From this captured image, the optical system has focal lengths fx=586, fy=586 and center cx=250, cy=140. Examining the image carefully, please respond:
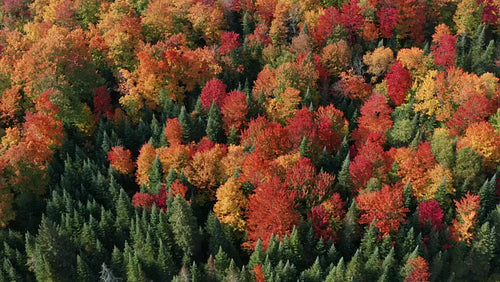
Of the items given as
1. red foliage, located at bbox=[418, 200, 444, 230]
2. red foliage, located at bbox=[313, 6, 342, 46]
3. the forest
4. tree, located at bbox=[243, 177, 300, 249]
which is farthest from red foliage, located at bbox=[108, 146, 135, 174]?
red foliage, located at bbox=[418, 200, 444, 230]

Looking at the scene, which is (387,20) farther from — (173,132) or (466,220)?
(173,132)

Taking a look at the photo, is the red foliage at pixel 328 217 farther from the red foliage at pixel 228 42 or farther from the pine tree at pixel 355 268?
the red foliage at pixel 228 42

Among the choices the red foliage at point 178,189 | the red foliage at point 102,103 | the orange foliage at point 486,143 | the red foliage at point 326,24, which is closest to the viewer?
the red foliage at point 178,189

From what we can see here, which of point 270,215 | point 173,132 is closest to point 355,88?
point 173,132

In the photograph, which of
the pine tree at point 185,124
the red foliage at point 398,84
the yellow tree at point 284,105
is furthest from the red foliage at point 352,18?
the pine tree at point 185,124

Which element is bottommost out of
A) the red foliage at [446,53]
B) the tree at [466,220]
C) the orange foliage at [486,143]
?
the tree at [466,220]

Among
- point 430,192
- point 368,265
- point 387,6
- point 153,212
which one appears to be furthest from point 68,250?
point 387,6
